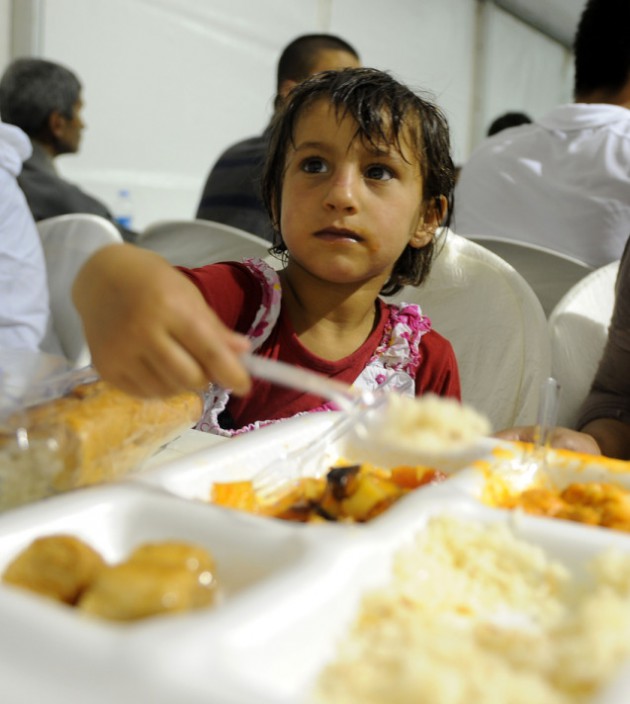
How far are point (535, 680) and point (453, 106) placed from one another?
28.1 ft

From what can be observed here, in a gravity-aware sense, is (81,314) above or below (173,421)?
above

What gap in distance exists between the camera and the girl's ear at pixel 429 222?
1569 millimetres

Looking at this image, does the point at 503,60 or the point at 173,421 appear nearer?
the point at 173,421

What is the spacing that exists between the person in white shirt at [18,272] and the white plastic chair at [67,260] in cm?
6

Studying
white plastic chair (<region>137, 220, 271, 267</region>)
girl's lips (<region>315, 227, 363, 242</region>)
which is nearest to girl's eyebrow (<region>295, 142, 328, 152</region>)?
girl's lips (<region>315, 227, 363, 242</region>)

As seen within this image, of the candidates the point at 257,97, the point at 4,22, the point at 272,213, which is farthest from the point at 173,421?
the point at 257,97

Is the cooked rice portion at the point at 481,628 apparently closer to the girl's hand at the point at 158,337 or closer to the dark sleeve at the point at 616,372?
the girl's hand at the point at 158,337

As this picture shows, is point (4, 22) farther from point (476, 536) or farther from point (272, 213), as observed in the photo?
point (476, 536)

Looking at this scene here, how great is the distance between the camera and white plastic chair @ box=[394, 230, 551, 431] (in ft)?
4.92

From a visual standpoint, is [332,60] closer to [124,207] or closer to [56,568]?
[124,207]

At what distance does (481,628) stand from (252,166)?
2457 millimetres

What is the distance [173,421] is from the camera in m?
0.84

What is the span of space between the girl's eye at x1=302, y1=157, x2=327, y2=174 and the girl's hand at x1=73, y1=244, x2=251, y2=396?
2.34 feet

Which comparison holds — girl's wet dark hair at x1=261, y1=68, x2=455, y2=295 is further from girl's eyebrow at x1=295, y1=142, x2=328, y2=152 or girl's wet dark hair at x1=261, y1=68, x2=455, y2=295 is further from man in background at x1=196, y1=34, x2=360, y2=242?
man in background at x1=196, y1=34, x2=360, y2=242
